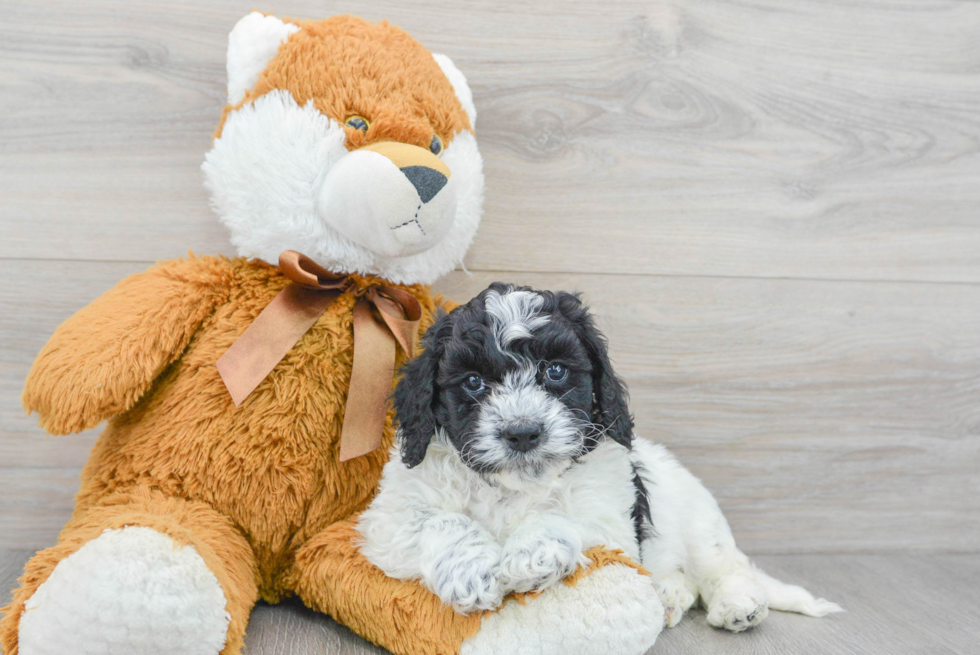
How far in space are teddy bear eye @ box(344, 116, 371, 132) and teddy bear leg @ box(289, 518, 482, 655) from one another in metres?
0.69

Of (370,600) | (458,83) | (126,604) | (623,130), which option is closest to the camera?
(126,604)

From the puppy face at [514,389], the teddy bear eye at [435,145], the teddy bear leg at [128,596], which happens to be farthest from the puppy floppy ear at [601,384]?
the teddy bear leg at [128,596]

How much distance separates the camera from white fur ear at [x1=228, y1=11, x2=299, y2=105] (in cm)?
126

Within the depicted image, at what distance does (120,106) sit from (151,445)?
0.82m

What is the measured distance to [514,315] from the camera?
1061mm

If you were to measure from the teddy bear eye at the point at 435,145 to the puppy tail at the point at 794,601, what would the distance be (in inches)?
41.9

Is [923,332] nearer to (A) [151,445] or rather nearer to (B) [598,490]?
(B) [598,490]

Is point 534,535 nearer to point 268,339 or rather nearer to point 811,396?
point 268,339

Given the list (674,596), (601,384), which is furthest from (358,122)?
(674,596)

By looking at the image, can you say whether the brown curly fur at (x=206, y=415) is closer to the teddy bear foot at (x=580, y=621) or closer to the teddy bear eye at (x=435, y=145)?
the teddy bear eye at (x=435, y=145)

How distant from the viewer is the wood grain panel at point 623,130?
154cm

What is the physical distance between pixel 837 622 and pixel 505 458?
0.88 m

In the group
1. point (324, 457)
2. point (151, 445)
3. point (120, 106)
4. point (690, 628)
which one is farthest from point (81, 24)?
point (690, 628)

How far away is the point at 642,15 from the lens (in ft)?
5.51
